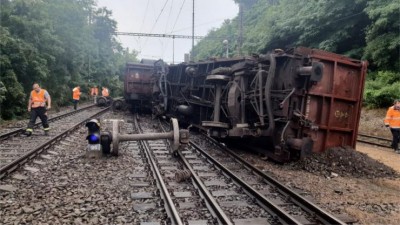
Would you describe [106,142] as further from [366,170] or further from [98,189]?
[366,170]

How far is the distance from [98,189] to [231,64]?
5.85m

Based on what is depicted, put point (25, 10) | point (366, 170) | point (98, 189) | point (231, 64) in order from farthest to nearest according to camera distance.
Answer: point (25, 10), point (231, 64), point (366, 170), point (98, 189)

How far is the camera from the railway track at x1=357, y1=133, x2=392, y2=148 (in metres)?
12.6

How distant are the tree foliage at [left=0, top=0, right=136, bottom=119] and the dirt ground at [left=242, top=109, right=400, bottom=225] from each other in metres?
11.1

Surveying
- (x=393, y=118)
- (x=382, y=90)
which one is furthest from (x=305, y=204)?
(x=382, y=90)

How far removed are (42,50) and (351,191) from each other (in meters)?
19.4

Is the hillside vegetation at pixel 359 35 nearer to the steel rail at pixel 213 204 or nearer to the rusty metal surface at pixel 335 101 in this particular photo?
the rusty metal surface at pixel 335 101

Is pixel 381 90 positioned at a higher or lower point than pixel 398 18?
lower

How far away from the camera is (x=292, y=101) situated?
802cm

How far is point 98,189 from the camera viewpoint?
6.03 metres

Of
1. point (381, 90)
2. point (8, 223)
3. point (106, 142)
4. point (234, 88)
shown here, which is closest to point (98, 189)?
point (8, 223)

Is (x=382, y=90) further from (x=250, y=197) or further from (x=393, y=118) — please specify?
(x=250, y=197)

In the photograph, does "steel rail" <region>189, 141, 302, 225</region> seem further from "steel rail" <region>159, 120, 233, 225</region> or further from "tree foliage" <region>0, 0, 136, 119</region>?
"tree foliage" <region>0, 0, 136, 119</region>

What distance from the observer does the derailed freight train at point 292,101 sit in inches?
315
